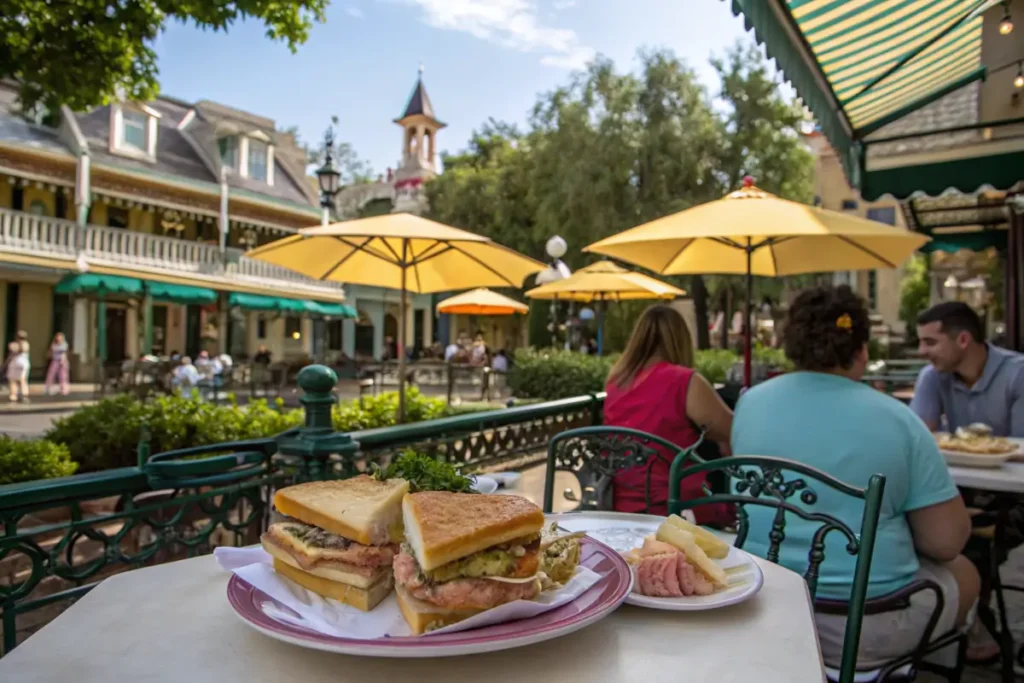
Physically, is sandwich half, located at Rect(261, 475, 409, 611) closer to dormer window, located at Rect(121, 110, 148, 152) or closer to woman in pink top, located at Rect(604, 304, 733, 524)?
woman in pink top, located at Rect(604, 304, 733, 524)

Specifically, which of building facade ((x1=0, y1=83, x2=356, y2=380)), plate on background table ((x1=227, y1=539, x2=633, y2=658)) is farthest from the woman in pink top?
building facade ((x1=0, y1=83, x2=356, y2=380))

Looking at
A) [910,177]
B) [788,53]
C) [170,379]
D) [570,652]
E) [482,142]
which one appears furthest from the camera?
[482,142]

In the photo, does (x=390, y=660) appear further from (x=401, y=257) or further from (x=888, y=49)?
(x=401, y=257)

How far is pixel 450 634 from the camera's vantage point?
1.00 meters

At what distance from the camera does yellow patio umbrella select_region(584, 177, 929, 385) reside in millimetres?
4051

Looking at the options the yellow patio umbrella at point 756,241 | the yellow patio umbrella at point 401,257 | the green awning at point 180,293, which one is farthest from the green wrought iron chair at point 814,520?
the green awning at point 180,293

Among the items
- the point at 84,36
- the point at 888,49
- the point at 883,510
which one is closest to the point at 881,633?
the point at 883,510

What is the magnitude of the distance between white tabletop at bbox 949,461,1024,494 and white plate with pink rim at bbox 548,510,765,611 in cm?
137

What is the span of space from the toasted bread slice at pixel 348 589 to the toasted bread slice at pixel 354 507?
2.7 inches

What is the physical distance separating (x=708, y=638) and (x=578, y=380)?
10.6m

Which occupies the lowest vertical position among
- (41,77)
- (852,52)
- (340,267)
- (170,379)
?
(170,379)

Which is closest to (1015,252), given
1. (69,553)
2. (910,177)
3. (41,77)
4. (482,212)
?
(910,177)

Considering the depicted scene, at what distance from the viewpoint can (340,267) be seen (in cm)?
722

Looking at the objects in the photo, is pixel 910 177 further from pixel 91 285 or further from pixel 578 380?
pixel 91 285
